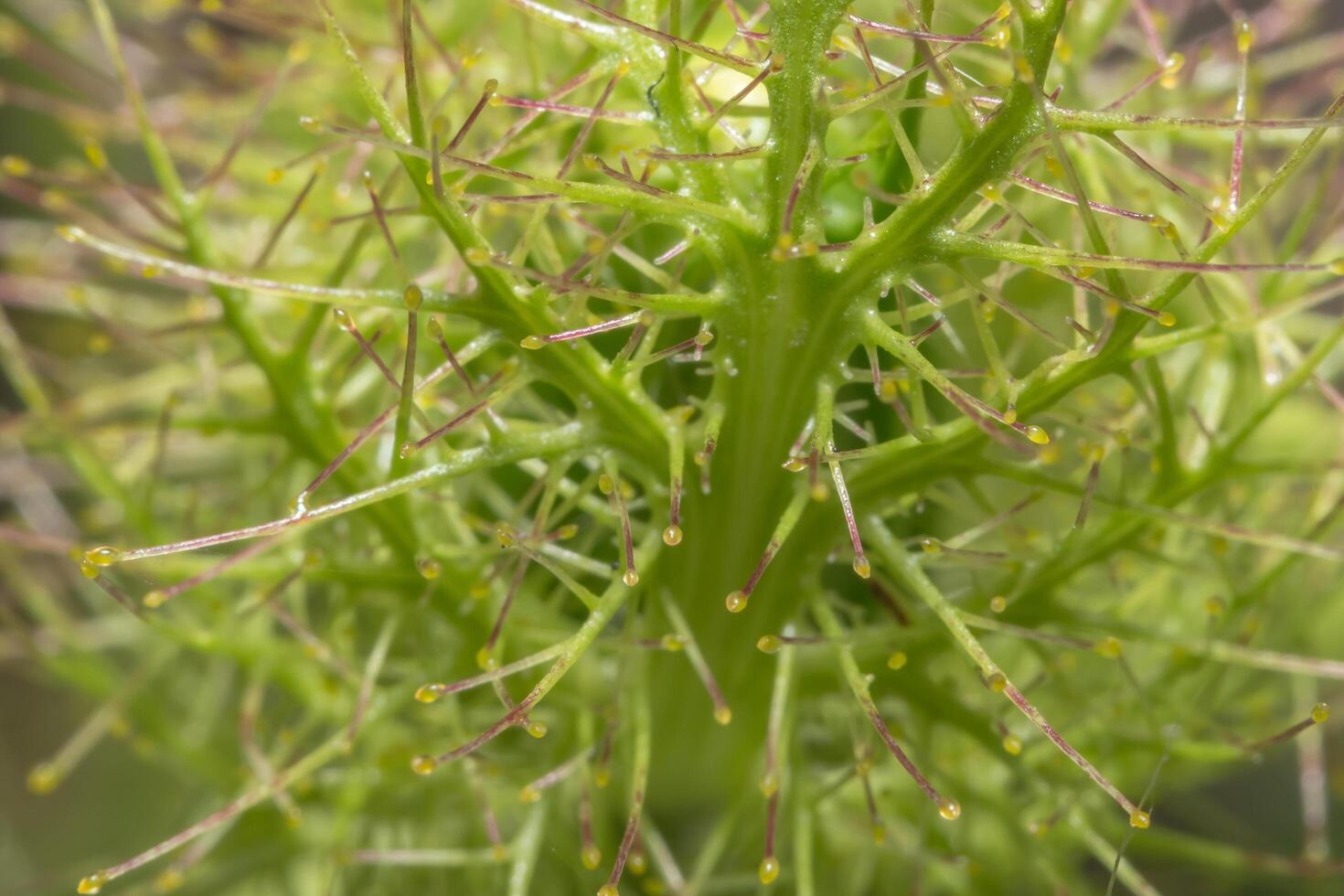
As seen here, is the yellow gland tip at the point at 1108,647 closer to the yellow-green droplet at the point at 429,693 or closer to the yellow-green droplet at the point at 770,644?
the yellow-green droplet at the point at 770,644

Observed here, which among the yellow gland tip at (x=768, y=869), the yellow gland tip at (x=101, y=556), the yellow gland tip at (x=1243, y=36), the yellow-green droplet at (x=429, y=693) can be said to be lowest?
the yellow gland tip at (x=768, y=869)

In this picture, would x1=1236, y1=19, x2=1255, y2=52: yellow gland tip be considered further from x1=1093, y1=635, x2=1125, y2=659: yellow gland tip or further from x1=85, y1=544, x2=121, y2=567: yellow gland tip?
x1=85, y1=544, x2=121, y2=567: yellow gland tip

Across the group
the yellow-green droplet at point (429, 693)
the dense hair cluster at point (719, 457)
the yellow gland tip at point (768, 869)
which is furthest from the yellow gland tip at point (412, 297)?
the yellow gland tip at point (768, 869)

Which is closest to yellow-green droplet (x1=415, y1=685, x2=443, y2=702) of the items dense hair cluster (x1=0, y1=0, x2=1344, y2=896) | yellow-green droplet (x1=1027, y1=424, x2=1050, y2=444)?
dense hair cluster (x1=0, y1=0, x2=1344, y2=896)

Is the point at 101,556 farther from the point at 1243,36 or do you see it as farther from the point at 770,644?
the point at 1243,36

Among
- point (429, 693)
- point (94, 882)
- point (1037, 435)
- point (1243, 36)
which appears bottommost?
point (94, 882)

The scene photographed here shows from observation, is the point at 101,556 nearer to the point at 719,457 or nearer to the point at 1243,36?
the point at 719,457

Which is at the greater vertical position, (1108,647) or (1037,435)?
(1037,435)

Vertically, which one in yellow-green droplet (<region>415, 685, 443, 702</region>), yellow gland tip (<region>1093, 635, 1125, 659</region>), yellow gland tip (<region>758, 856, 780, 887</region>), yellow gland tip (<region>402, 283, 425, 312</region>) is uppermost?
yellow gland tip (<region>402, 283, 425, 312</region>)

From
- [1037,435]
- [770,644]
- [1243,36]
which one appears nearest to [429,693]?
[770,644]
